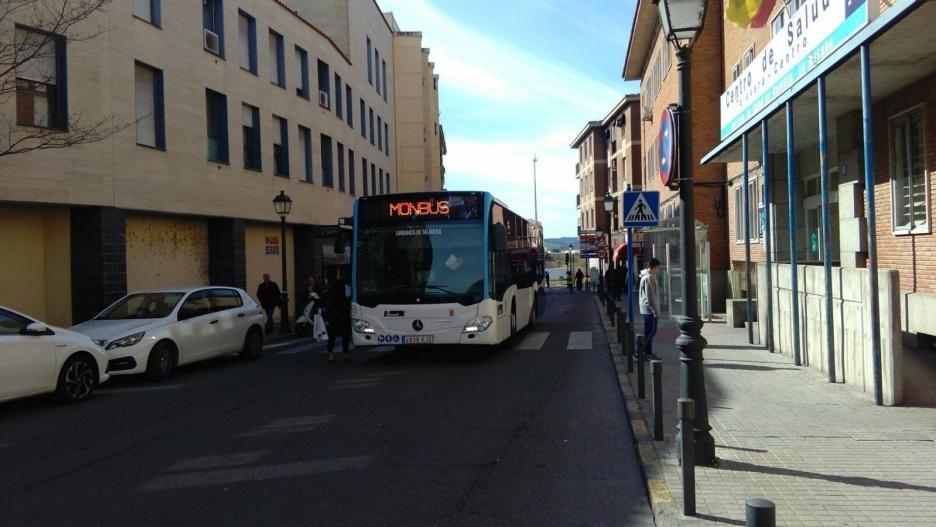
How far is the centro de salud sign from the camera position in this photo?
7.91 metres

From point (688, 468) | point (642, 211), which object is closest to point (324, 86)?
point (642, 211)

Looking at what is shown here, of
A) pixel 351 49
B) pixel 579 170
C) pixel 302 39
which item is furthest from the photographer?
pixel 579 170

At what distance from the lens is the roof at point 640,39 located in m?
29.8

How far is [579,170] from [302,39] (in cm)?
5356

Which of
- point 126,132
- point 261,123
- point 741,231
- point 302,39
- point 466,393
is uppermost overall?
point 302,39

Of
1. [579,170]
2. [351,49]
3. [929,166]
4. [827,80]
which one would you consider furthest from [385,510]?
[579,170]

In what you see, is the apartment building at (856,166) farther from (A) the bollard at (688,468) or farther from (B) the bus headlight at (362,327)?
(B) the bus headlight at (362,327)

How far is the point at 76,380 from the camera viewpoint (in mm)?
9812

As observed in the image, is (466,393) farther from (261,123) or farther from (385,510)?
(261,123)

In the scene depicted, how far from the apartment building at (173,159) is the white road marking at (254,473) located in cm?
910

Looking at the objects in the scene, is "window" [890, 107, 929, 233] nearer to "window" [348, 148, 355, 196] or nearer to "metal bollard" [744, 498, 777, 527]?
"metal bollard" [744, 498, 777, 527]

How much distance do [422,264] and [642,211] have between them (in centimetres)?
380

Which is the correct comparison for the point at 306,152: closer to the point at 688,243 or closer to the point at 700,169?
the point at 700,169

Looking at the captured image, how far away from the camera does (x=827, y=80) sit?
32.2 feet
